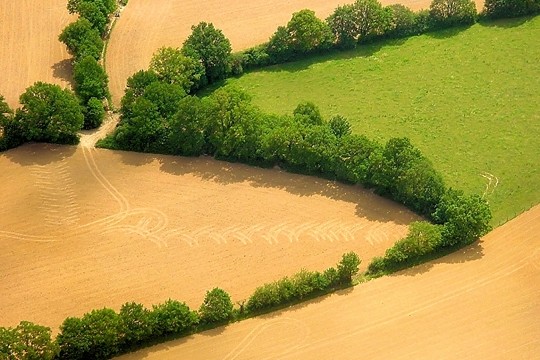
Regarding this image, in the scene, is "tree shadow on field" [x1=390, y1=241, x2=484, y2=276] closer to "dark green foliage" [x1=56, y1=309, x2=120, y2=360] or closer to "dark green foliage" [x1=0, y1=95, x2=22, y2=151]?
"dark green foliage" [x1=56, y1=309, x2=120, y2=360]

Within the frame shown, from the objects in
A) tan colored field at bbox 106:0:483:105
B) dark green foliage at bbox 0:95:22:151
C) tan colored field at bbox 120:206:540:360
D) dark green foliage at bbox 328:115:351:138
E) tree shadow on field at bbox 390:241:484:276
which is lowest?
tan colored field at bbox 120:206:540:360

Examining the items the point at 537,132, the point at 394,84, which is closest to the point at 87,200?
the point at 394,84

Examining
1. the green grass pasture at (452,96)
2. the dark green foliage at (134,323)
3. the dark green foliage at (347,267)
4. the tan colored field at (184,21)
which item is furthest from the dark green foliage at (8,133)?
the dark green foliage at (347,267)

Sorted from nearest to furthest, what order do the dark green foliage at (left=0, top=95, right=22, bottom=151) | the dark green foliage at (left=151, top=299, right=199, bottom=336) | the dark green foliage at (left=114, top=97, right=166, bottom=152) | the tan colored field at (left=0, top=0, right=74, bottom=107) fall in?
the dark green foliage at (left=151, top=299, right=199, bottom=336), the dark green foliage at (left=114, top=97, right=166, bottom=152), the dark green foliage at (left=0, top=95, right=22, bottom=151), the tan colored field at (left=0, top=0, right=74, bottom=107)

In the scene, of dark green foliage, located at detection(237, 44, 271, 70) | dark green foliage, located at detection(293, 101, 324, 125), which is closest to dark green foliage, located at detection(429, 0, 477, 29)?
dark green foliage, located at detection(237, 44, 271, 70)

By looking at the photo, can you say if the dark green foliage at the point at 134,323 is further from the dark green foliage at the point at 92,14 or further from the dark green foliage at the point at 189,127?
the dark green foliage at the point at 92,14

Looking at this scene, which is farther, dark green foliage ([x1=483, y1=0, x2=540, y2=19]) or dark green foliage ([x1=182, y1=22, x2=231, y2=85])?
dark green foliage ([x1=483, y1=0, x2=540, y2=19])

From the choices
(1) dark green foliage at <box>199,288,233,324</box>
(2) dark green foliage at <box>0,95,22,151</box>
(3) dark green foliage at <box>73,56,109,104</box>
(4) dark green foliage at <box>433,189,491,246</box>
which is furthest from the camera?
(3) dark green foliage at <box>73,56,109,104</box>
